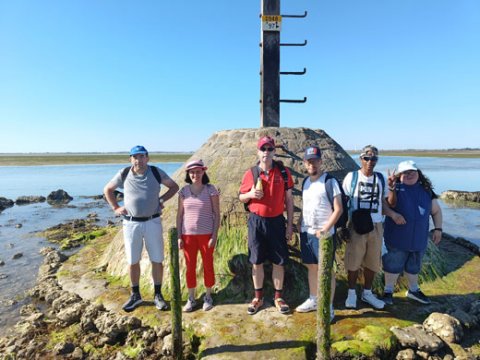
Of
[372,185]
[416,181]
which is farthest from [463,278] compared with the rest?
[372,185]

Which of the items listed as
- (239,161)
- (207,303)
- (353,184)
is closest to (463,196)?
(239,161)

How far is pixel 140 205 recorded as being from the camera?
17.6 ft

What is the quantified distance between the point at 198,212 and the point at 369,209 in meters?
2.75

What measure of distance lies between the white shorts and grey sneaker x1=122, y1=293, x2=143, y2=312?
29.1 inches

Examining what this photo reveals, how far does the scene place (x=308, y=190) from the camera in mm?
4922

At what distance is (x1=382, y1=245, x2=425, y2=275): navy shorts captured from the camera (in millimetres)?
5536

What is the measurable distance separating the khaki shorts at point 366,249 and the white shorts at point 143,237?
10.7 ft

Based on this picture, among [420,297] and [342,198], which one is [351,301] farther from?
[342,198]

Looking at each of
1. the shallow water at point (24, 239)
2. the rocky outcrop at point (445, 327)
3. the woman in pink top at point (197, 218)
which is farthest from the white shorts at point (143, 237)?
the rocky outcrop at point (445, 327)

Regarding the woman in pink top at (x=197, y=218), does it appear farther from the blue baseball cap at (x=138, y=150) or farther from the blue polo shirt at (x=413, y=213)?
the blue polo shirt at (x=413, y=213)

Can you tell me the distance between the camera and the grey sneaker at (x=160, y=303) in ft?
18.6

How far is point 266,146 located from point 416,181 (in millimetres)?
2604

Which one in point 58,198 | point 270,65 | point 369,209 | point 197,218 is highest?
point 270,65

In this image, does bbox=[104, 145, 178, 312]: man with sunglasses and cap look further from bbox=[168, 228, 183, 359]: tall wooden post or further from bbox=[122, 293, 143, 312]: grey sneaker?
bbox=[168, 228, 183, 359]: tall wooden post
